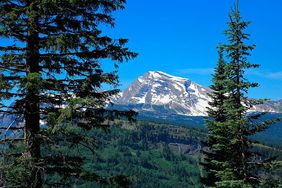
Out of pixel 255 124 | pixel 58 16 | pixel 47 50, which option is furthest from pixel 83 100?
pixel 255 124

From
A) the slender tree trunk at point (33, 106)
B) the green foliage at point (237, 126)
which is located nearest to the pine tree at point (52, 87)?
the slender tree trunk at point (33, 106)

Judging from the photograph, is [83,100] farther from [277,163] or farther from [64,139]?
[277,163]

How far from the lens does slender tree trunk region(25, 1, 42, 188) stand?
12203 millimetres

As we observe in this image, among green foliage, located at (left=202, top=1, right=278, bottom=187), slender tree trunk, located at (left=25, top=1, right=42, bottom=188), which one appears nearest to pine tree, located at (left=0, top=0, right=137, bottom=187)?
slender tree trunk, located at (left=25, top=1, right=42, bottom=188)

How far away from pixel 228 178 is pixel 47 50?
725 inches

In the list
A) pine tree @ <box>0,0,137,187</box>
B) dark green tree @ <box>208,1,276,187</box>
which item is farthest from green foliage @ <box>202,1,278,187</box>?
pine tree @ <box>0,0,137,187</box>

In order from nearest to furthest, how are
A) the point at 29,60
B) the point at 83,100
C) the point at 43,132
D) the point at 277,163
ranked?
the point at 83,100 → the point at 43,132 → the point at 29,60 → the point at 277,163

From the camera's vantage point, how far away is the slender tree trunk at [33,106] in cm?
1220

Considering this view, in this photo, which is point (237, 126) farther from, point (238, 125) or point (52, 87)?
point (52, 87)

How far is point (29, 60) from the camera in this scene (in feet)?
43.0

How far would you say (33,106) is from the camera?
12.8 m

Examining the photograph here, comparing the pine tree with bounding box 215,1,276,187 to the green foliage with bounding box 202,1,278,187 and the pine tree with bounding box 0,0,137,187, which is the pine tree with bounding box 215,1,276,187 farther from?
the pine tree with bounding box 0,0,137,187

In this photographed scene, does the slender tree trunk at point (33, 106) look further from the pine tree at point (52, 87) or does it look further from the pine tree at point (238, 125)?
the pine tree at point (238, 125)

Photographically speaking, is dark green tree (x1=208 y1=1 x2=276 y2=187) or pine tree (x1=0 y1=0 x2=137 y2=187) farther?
dark green tree (x1=208 y1=1 x2=276 y2=187)
